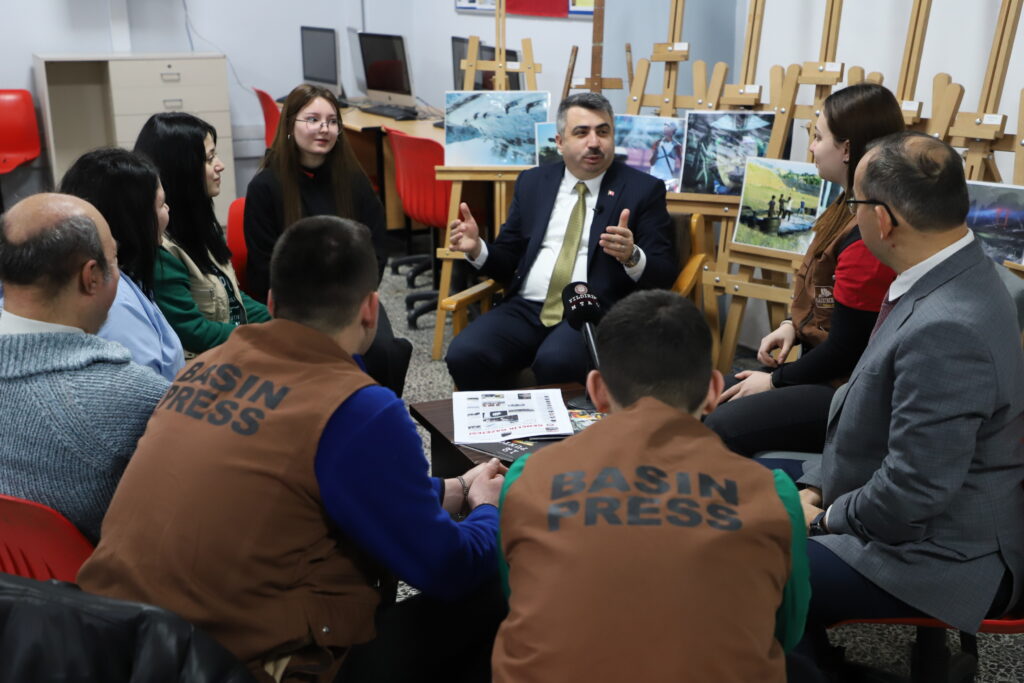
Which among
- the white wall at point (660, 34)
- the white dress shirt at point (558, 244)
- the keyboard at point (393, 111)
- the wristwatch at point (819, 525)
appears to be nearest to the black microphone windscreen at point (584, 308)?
the white dress shirt at point (558, 244)

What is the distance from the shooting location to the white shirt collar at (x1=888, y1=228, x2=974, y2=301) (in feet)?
5.65

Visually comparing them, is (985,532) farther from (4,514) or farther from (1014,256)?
(4,514)

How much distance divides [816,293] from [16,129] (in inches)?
210

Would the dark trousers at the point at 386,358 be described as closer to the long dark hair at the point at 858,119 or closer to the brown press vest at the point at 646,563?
the long dark hair at the point at 858,119

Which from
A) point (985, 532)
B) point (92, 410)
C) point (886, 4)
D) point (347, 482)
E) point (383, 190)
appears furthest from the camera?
point (383, 190)

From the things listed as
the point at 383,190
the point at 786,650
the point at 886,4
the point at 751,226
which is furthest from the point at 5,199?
the point at 786,650

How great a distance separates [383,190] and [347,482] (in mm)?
4952

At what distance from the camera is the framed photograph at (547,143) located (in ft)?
13.6

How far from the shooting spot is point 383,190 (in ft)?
20.1

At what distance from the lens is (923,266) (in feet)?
5.73

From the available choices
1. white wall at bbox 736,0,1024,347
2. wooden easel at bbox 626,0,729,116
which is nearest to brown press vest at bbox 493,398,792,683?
white wall at bbox 736,0,1024,347

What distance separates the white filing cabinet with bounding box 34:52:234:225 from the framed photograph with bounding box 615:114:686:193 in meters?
3.12

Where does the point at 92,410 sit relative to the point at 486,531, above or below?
above

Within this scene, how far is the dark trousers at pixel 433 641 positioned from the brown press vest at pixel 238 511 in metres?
0.22
